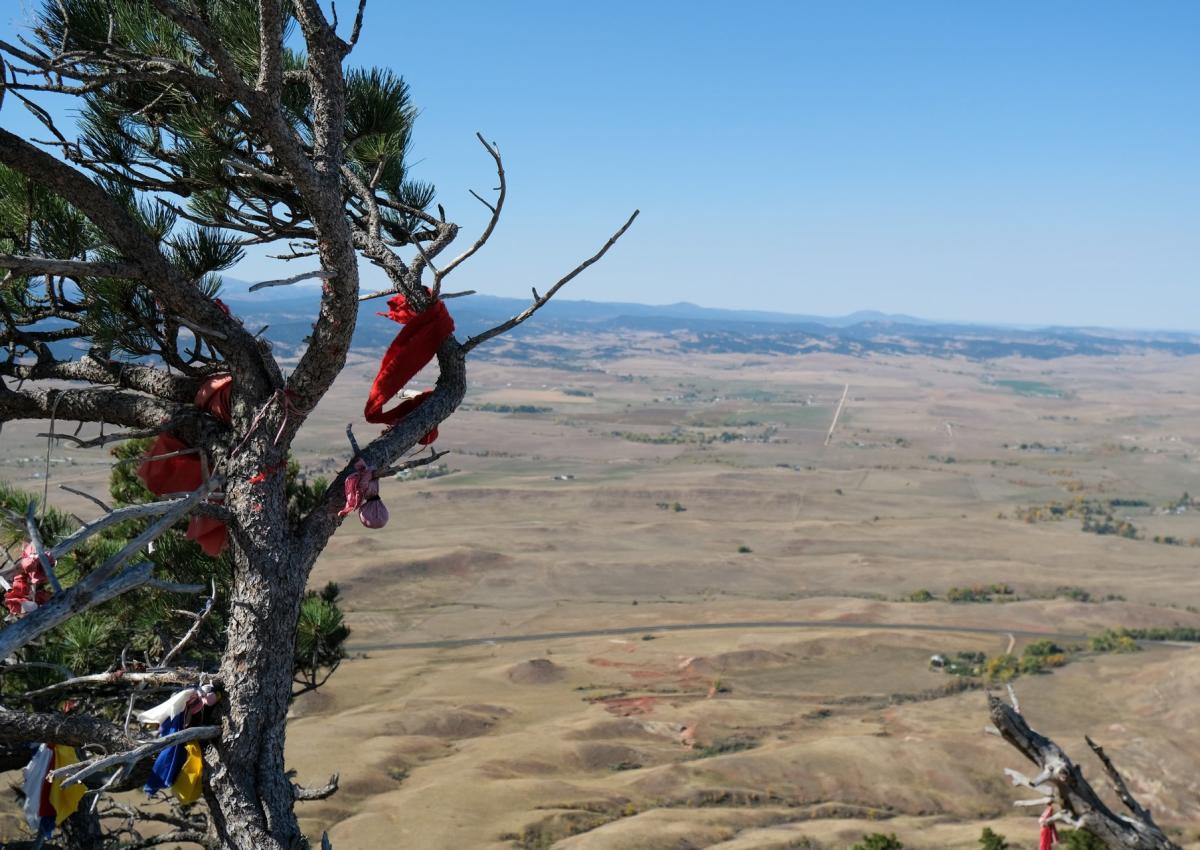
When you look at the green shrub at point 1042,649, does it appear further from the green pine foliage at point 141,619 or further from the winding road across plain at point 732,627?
the green pine foliage at point 141,619

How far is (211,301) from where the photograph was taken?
469 centimetres

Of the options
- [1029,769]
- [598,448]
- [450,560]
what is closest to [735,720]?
[1029,769]

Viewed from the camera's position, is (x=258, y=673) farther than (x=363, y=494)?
No

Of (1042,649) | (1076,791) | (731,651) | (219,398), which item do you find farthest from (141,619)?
(1042,649)

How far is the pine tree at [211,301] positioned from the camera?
4172 mm

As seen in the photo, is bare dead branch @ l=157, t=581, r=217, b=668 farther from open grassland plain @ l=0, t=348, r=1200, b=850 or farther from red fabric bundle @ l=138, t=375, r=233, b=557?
open grassland plain @ l=0, t=348, r=1200, b=850

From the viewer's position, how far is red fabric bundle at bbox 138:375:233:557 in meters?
4.86

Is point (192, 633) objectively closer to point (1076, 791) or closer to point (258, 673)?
point (258, 673)

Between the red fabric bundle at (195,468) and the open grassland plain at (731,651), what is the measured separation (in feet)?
78.6

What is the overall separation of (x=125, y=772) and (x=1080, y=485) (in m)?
133

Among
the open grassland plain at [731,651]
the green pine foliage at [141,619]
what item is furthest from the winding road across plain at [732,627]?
the green pine foliage at [141,619]

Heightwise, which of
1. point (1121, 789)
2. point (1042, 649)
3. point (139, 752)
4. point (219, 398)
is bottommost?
point (1042, 649)

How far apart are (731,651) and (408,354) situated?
4941 cm

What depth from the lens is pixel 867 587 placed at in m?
72.0
